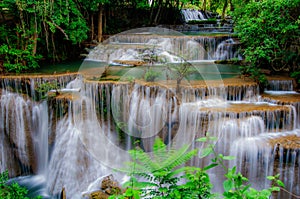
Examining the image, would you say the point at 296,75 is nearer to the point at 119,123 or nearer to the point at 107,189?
Answer: the point at 119,123

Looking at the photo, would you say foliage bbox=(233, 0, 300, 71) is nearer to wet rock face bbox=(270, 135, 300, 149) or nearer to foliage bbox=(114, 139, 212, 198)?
wet rock face bbox=(270, 135, 300, 149)

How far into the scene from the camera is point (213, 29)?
16172 mm

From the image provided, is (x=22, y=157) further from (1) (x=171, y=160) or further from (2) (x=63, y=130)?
(1) (x=171, y=160)

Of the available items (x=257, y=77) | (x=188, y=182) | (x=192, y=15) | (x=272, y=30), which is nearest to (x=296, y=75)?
(x=257, y=77)

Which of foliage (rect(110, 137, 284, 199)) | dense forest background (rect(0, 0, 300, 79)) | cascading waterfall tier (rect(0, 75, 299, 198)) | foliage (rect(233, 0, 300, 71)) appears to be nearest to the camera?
foliage (rect(110, 137, 284, 199))

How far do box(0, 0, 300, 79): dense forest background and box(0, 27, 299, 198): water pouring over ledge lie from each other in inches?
62.6

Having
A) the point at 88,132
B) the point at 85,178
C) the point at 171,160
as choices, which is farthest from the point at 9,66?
the point at 171,160

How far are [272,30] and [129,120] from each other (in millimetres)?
5199

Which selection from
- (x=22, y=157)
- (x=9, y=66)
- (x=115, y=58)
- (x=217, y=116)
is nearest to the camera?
(x=217, y=116)

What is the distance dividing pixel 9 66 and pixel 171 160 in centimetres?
930

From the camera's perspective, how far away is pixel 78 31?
11.9 meters

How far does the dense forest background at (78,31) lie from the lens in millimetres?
8219

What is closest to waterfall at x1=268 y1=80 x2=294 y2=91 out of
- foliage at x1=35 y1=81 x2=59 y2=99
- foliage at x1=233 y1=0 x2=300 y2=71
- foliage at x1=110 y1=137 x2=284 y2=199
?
foliage at x1=233 y1=0 x2=300 y2=71

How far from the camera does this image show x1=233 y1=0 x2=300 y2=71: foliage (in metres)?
7.96
